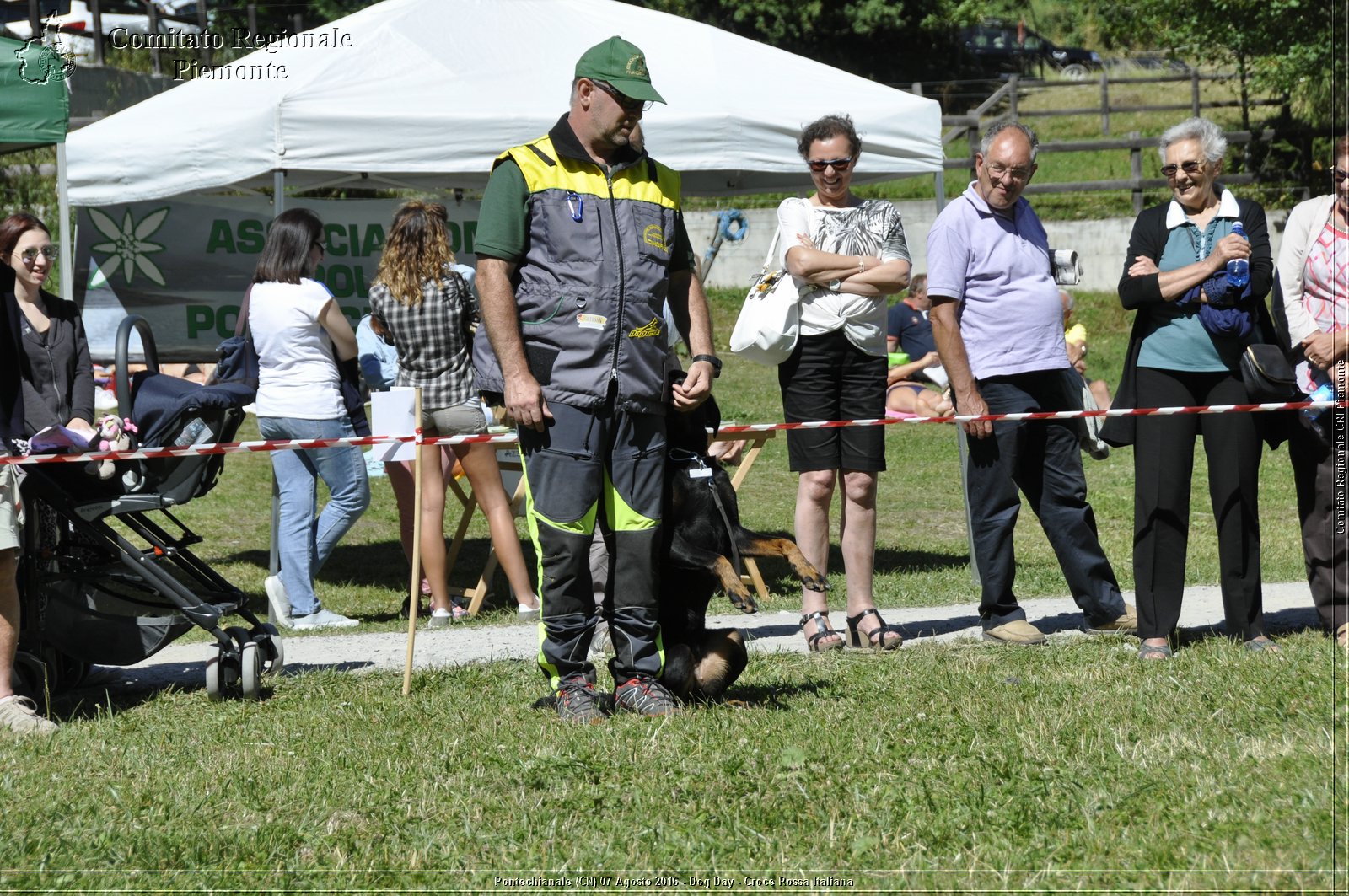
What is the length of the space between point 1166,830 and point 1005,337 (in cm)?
303

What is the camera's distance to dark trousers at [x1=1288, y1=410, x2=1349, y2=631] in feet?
18.4

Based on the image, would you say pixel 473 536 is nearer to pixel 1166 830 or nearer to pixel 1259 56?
pixel 1166 830

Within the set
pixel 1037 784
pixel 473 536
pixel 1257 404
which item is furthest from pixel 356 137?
pixel 1037 784

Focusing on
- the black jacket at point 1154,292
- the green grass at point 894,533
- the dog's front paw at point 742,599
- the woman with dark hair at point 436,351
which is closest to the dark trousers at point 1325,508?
the black jacket at point 1154,292

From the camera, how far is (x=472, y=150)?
7879 millimetres

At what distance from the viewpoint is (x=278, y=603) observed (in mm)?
7504

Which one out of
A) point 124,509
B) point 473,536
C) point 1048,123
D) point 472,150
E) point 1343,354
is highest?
point 1048,123

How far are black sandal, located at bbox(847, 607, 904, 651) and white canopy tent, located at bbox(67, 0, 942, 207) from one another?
10.00 ft

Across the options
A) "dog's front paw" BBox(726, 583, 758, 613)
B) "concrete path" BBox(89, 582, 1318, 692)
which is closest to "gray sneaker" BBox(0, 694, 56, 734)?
"concrete path" BBox(89, 582, 1318, 692)

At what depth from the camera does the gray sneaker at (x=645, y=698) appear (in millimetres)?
4637

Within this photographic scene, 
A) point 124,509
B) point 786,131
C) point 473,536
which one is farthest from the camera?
point 473,536

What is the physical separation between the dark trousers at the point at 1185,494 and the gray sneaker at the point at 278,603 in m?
4.38

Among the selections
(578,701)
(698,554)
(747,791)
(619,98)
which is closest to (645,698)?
(578,701)

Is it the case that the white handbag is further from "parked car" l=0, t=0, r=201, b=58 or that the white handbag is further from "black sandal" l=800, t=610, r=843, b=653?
"parked car" l=0, t=0, r=201, b=58
